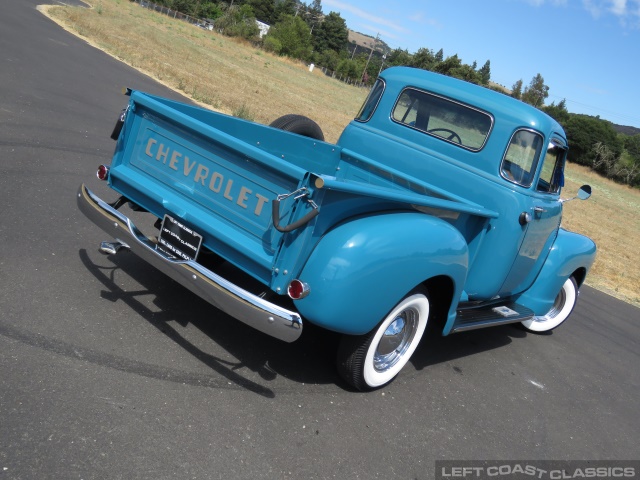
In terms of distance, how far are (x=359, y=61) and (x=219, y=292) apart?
310 feet

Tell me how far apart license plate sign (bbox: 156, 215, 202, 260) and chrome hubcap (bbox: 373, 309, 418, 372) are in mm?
1311

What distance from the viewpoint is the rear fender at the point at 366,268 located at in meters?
3.12

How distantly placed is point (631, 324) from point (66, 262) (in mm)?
6933

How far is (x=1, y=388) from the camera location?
279cm

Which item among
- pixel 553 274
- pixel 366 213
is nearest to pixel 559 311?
pixel 553 274

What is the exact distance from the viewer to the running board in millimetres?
4348

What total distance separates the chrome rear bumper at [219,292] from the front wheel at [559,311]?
393 centimetres

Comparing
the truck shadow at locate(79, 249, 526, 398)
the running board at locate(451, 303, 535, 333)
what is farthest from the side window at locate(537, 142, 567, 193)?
the truck shadow at locate(79, 249, 526, 398)

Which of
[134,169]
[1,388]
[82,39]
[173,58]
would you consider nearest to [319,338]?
[134,169]

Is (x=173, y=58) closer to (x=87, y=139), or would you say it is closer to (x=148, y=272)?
(x=87, y=139)

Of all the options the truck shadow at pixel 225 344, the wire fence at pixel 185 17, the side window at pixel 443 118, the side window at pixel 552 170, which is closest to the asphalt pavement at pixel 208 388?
the truck shadow at pixel 225 344

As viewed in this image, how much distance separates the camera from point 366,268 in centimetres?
317

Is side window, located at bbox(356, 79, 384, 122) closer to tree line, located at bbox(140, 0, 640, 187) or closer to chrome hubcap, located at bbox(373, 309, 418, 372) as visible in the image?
chrome hubcap, located at bbox(373, 309, 418, 372)

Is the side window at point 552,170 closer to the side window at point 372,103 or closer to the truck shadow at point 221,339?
the side window at point 372,103
